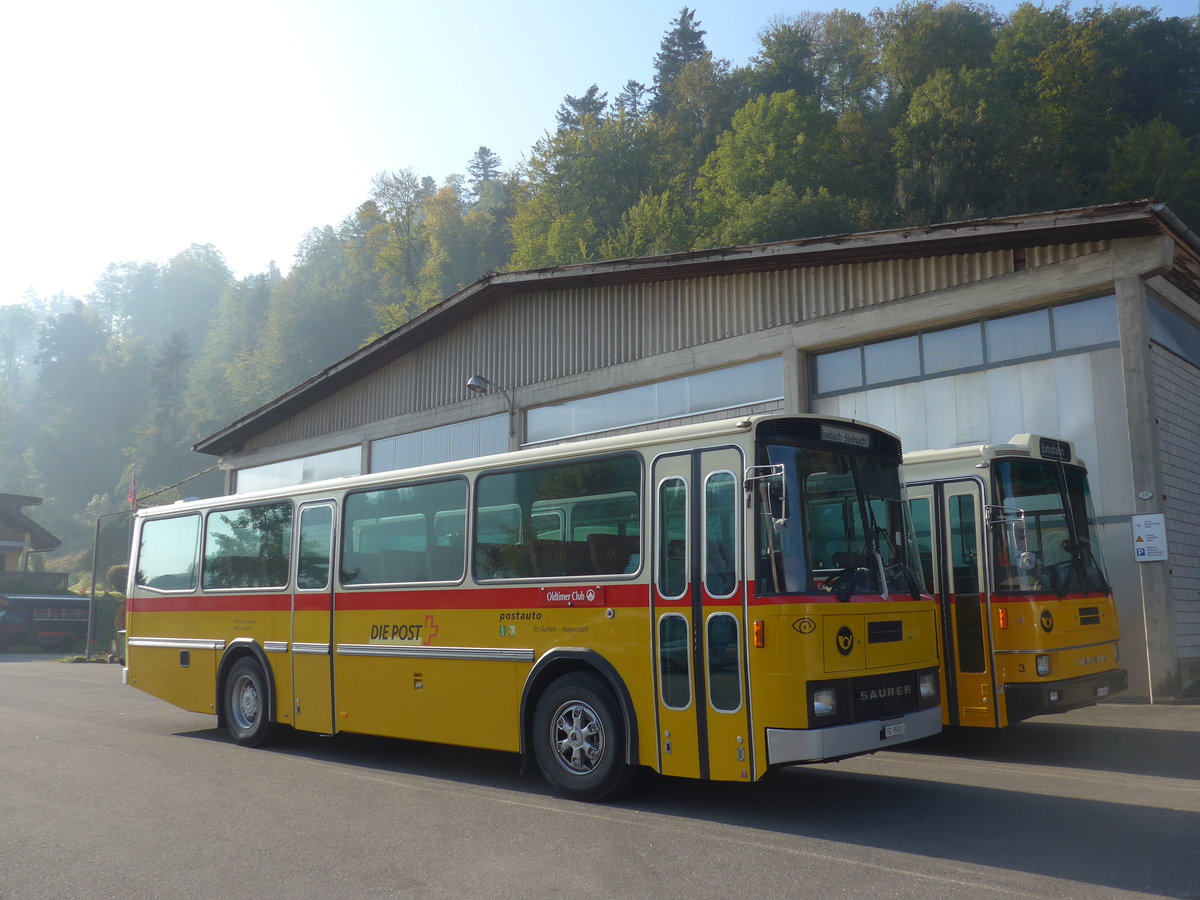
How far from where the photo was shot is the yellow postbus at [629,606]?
286 inches

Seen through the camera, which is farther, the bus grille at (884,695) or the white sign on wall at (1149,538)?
the white sign on wall at (1149,538)

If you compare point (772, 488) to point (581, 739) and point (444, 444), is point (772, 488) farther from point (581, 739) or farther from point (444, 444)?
point (444, 444)

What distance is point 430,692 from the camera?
9.74 meters

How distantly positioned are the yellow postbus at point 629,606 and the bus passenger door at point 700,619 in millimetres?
16

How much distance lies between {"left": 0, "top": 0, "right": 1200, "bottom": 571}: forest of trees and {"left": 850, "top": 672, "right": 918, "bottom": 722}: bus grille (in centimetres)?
4325

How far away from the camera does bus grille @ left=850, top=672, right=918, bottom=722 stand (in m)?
7.34

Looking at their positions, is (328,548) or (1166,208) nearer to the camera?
(328,548)

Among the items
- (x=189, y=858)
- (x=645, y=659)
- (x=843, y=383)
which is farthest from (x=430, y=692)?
(x=843, y=383)

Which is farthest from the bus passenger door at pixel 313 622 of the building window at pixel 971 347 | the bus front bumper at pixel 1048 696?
the building window at pixel 971 347

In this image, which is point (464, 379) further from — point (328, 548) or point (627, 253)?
point (627, 253)

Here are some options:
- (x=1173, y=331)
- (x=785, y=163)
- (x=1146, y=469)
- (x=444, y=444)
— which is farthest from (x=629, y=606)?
(x=785, y=163)

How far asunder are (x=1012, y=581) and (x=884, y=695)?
319 cm

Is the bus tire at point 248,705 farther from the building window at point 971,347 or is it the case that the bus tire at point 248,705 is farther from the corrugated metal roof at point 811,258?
the building window at point 971,347

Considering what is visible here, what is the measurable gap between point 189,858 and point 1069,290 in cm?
1395
